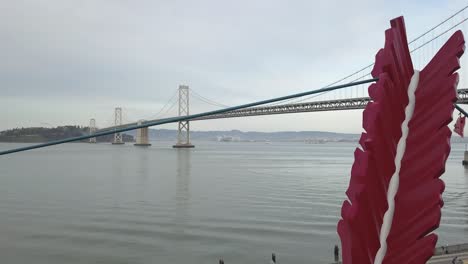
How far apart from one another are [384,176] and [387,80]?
1.37 feet

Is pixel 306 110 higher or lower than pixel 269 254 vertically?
higher

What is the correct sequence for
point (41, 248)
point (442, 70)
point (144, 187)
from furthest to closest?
1. point (144, 187)
2. point (41, 248)
3. point (442, 70)

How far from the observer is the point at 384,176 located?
173 centimetres

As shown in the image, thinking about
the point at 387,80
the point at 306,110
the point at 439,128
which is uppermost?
the point at 306,110

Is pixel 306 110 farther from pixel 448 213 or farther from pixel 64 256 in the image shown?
pixel 64 256

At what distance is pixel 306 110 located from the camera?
55.0 meters

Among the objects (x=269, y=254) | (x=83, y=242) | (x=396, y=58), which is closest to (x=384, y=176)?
(x=396, y=58)

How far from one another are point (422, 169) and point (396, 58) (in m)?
0.51

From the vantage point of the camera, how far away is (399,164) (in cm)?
179

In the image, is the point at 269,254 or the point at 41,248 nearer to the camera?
the point at 269,254

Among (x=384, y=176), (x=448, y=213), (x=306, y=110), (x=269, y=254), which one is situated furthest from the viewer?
(x=306, y=110)

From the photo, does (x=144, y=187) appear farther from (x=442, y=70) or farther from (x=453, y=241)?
(x=442, y=70)

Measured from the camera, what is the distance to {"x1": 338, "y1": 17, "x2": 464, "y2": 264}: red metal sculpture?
1.67 m

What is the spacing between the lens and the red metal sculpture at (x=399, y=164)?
1.67 m
